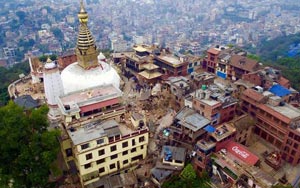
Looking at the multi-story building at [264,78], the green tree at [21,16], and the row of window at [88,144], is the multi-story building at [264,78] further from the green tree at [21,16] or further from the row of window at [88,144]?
the green tree at [21,16]

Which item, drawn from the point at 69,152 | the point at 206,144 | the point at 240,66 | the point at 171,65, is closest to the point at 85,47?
the point at 171,65

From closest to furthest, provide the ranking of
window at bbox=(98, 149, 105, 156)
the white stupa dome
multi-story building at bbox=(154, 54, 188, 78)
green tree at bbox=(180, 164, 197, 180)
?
1. green tree at bbox=(180, 164, 197, 180)
2. window at bbox=(98, 149, 105, 156)
3. the white stupa dome
4. multi-story building at bbox=(154, 54, 188, 78)

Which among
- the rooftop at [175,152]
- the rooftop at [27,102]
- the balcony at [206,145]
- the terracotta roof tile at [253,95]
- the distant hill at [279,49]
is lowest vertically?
the distant hill at [279,49]

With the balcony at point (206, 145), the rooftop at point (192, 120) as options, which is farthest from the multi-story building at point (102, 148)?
the balcony at point (206, 145)

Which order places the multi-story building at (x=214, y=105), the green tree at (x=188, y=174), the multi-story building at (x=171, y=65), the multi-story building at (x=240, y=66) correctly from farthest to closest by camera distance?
the multi-story building at (x=171, y=65) < the multi-story building at (x=240, y=66) < the multi-story building at (x=214, y=105) < the green tree at (x=188, y=174)

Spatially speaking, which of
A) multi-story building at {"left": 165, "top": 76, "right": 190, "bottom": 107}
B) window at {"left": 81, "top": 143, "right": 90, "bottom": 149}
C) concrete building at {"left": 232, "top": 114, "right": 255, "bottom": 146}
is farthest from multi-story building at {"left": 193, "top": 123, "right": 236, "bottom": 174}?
window at {"left": 81, "top": 143, "right": 90, "bottom": 149}

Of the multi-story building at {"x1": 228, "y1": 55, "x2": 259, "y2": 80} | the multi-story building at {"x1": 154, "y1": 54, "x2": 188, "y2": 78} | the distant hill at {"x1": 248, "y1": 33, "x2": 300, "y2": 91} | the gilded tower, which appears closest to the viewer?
the gilded tower

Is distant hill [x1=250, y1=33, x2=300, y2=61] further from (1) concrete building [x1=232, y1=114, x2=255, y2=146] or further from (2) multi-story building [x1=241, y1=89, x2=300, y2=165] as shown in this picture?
(1) concrete building [x1=232, y1=114, x2=255, y2=146]

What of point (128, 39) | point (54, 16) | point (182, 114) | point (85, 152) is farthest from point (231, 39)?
point (85, 152)
